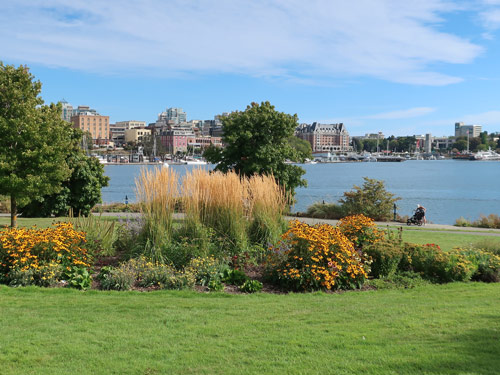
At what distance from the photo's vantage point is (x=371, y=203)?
88.1 ft

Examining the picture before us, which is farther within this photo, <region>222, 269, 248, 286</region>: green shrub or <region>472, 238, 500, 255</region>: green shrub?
<region>472, 238, 500, 255</region>: green shrub

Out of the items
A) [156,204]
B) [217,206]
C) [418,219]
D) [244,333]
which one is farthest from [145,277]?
[418,219]

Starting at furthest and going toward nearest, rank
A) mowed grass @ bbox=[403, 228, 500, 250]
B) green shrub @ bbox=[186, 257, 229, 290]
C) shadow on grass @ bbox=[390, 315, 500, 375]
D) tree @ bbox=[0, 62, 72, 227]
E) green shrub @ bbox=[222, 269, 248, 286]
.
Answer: mowed grass @ bbox=[403, 228, 500, 250] → tree @ bbox=[0, 62, 72, 227] → green shrub @ bbox=[222, 269, 248, 286] → green shrub @ bbox=[186, 257, 229, 290] → shadow on grass @ bbox=[390, 315, 500, 375]

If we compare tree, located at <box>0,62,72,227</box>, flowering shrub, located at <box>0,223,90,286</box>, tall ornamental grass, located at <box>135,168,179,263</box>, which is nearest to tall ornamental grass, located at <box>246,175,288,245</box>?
tall ornamental grass, located at <box>135,168,179,263</box>

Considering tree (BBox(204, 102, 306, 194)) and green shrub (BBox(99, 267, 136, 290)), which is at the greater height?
tree (BBox(204, 102, 306, 194))

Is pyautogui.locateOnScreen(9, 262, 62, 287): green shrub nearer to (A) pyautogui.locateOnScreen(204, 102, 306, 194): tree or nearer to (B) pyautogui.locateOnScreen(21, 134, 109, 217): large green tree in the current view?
(B) pyautogui.locateOnScreen(21, 134, 109, 217): large green tree

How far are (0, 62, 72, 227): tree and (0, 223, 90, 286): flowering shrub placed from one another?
6.36m

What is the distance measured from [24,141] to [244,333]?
12.7 metres

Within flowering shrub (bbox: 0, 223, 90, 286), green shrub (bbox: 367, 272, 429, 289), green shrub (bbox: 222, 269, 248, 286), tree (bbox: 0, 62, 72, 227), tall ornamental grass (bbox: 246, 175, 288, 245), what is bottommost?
green shrub (bbox: 367, 272, 429, 289)

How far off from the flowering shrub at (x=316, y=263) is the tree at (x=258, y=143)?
14.1 m

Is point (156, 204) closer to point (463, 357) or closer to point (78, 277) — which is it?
point (78, 277)

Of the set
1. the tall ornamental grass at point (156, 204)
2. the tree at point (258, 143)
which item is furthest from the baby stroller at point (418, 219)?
the tall ornamental grass at point (156, 204)

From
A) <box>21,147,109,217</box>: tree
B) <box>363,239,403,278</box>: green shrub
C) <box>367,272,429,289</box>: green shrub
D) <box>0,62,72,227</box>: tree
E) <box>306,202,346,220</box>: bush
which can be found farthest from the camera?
<box>306,202,346,220</box>: bush

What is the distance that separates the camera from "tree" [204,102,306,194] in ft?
78.6
